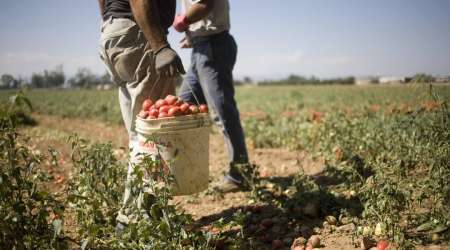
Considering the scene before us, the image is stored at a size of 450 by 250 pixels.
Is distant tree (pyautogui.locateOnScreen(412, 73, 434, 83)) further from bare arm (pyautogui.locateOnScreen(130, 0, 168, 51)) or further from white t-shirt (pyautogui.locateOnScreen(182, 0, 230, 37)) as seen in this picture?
bare arm (pyautogui.locateOnScreen(130, 0, 168, 51))

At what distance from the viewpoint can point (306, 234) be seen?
7.98 ft

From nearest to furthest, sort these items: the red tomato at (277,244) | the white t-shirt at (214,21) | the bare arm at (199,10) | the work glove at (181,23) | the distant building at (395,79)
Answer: the red tomato at (277,244) < the distant building at (395,79) < the bare arm at (199,10) < the work glove at (181,23) < the white t-shirt at (214,21)

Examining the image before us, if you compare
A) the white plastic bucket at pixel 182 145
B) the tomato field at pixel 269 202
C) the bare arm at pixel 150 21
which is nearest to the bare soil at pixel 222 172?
the tomato field at pixel 269 202

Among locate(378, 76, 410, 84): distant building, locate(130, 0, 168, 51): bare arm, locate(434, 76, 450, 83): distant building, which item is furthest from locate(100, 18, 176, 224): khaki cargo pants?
locate(434, 76, 450, 83): distant building

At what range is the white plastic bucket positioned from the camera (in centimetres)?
218

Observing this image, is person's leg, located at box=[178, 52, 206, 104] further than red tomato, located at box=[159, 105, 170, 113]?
Yes

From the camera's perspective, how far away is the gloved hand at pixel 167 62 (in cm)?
234

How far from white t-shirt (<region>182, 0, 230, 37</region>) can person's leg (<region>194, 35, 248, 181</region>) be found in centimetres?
9

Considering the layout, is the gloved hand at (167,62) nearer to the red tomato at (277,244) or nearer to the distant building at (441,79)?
the red tomato at (277,244)

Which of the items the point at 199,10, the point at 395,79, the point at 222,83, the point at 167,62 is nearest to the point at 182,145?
the point at 167,62

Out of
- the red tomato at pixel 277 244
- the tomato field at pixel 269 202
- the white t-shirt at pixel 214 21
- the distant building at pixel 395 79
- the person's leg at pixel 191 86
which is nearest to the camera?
the tomato field at pixel 269 202

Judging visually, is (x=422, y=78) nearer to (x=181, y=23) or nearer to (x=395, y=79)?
(x=395, y=79)

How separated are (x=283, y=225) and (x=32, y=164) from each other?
1677mm

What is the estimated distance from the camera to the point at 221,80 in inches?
127
